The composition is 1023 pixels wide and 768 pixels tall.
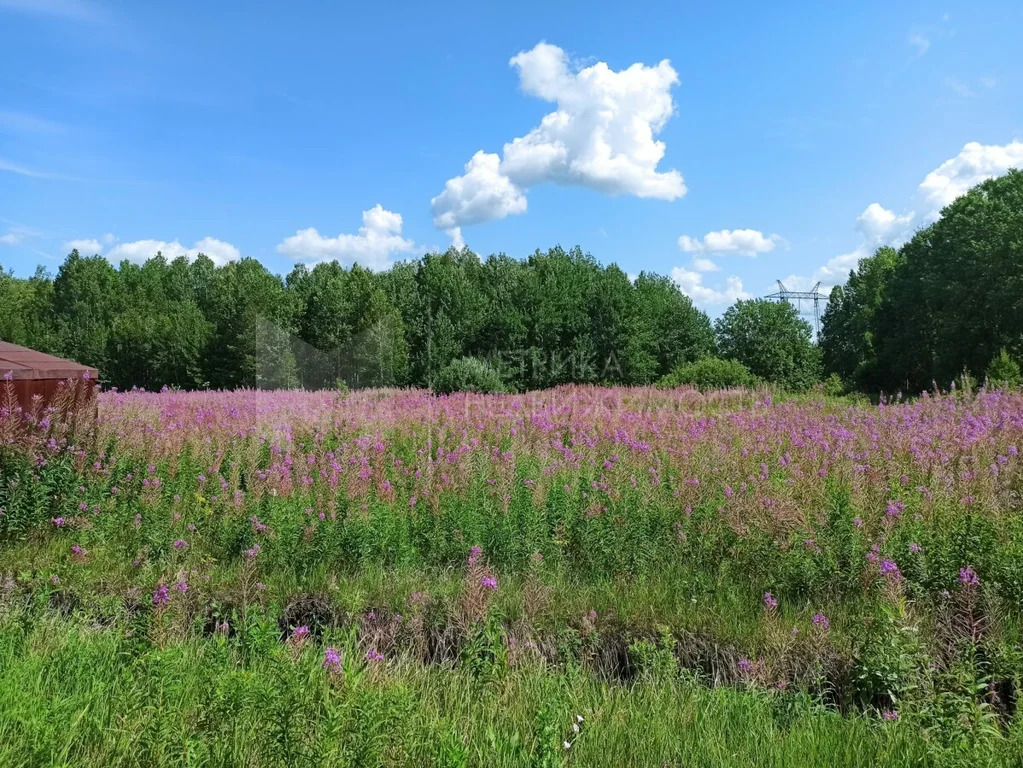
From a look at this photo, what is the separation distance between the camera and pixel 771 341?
3091 centimetres

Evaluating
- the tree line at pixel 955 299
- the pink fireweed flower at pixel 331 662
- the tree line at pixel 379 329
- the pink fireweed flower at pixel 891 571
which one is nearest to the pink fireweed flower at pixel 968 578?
the pink fireweed flower at pixel 891 571

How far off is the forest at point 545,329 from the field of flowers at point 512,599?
1357 centimetres

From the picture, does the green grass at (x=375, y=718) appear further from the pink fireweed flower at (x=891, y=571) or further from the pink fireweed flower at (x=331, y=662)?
the pink fireweed flower at (x=891, y=571)

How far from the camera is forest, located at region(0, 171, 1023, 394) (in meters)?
27.5

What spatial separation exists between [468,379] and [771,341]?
774 inches

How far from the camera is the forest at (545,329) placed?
1083 inches

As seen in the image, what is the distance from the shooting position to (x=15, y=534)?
5.29 meters

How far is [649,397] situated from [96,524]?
10753 mm

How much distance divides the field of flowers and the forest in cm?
1357

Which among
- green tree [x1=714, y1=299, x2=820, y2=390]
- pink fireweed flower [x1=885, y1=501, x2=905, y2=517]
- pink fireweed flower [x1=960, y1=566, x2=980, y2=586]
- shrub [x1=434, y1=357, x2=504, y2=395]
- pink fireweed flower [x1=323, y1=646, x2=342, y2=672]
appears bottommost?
pink fireweed flower [x1=323, y1=646, x2=342, y2=672]

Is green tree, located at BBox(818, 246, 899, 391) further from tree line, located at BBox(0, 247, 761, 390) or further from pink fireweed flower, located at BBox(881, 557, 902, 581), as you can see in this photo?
pink fireweed flower, located at BBox(881, 557, 902, 581)

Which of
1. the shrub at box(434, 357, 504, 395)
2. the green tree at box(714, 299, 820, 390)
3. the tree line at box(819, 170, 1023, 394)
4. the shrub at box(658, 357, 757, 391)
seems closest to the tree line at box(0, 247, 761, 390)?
the green tree at box(714, 299, 820, 390)

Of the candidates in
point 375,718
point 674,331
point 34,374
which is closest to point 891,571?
point 375,718

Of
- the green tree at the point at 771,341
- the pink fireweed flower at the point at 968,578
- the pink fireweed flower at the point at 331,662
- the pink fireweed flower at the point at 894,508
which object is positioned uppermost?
the green tree at the point at 771,341
